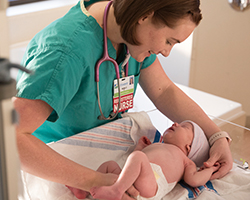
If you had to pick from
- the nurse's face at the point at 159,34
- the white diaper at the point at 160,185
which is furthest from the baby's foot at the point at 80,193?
the nurse's face at the point at 159,34

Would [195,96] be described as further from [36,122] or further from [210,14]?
[36,122]

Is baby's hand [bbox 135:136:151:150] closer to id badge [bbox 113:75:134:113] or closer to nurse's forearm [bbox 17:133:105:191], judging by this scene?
id badge [bbox 113:75:134:113]

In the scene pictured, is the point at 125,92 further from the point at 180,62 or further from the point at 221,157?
the point at 180,62

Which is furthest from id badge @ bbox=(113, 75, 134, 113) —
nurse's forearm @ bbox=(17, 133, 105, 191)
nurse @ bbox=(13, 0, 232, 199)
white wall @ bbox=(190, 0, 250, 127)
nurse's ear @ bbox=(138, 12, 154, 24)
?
white wall @ bbox=(190, 0, 250, 127)

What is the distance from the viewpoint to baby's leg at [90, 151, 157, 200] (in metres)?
0.94

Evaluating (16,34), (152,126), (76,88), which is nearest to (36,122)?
(76,88)

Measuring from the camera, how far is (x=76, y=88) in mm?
1047

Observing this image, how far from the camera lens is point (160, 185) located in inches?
41.7

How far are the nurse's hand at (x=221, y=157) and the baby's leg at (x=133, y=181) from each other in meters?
0.28

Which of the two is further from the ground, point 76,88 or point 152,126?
point 76,88

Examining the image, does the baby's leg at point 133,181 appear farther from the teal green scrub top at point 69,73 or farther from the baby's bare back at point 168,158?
the teal green scrub top at point 69,73

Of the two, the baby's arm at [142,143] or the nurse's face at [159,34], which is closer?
the nurse's face at [159,34]

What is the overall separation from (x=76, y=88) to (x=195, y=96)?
4.02 ft

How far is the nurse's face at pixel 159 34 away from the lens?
3.44 feet
